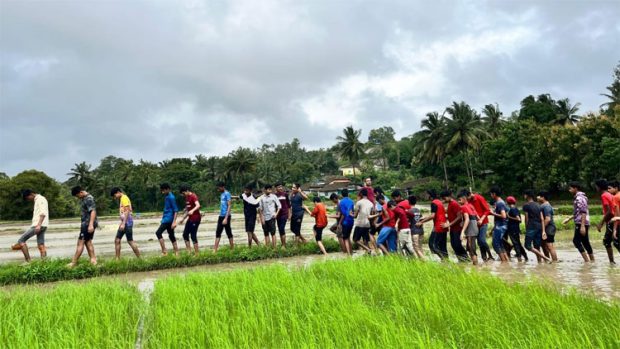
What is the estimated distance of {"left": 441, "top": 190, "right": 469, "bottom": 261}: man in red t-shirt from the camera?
826 centimetres

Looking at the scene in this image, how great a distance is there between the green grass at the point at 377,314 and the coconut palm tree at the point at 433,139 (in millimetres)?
43649

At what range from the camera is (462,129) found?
45062 mm

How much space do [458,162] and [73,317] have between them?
5491 centimetres

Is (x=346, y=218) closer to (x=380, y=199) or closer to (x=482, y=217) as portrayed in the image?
(x=380, y=199)

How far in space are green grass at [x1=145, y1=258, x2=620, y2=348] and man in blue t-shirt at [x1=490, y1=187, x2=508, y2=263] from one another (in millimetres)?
3180

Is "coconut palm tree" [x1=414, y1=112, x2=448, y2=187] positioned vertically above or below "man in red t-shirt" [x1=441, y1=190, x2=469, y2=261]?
above

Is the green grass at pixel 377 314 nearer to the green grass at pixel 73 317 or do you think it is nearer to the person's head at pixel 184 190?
the green grass at pixel 73 317

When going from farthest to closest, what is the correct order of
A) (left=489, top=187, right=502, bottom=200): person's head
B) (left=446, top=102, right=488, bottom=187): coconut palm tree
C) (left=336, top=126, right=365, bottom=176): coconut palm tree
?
(left=336, top=126, right=365, bottom=176): coconut palm tree < (left=446, top=102, right=488, bottom=187): coconut palm tree < (left=489, top=187, right=502, bottom=200): person's head

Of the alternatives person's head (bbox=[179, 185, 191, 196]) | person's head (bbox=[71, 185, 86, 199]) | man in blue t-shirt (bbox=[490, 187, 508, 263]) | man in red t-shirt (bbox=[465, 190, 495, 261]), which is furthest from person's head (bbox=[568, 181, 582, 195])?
person's head (bbox=[71, 185, 86, 199])

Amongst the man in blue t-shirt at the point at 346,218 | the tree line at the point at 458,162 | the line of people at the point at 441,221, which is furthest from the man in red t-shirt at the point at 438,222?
the tree line at the point at 458,162

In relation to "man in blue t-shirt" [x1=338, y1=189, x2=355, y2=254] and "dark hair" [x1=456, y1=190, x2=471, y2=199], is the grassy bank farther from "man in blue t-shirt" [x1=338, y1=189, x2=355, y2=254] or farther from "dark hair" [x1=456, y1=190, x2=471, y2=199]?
"dark hair" [x1=456, y1=190, x2=471, y2=199]

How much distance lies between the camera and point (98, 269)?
323 inches

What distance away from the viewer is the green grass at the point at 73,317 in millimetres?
3734

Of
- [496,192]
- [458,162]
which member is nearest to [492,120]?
[458,162]
